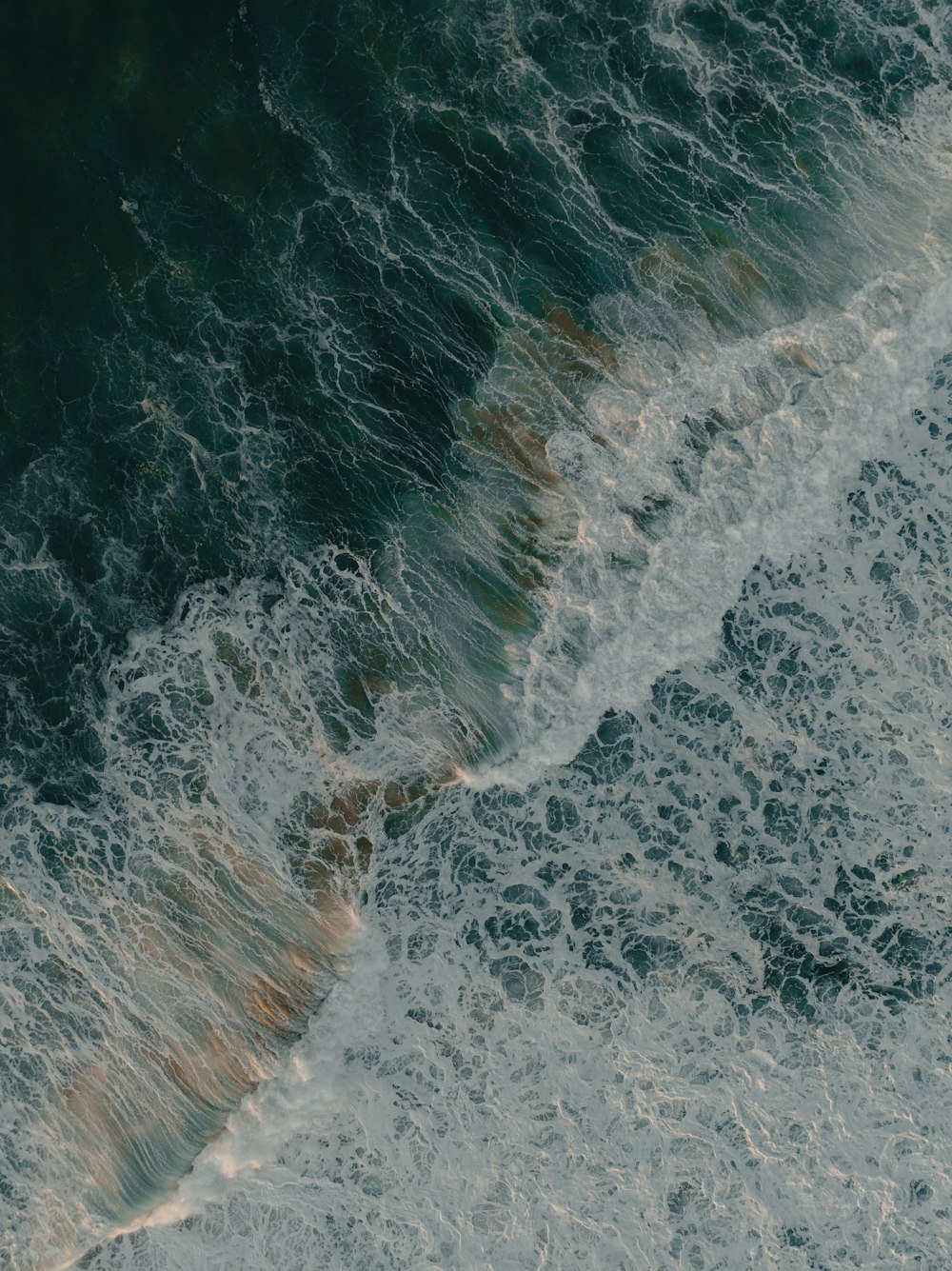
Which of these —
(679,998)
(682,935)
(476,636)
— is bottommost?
(679,998)

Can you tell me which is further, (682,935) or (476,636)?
(476,636)

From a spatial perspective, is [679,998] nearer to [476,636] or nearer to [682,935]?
[682,935]

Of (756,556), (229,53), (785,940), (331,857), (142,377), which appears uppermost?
(229,53)

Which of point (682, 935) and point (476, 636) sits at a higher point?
point (476, 636)

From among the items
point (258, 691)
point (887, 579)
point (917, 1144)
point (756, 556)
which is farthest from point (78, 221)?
point (917, 1144)

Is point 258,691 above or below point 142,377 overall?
below

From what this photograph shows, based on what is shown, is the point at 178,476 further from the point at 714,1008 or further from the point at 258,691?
the point at 714,1008

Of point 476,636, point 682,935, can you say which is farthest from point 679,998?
point 476,636

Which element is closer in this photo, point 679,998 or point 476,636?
point 679,998
